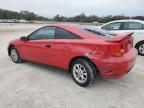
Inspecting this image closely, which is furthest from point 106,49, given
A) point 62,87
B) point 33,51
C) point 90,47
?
point 33,51

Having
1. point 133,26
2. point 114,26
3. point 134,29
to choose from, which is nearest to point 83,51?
point 134,29

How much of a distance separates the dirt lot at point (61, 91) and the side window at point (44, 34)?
38.2 inches

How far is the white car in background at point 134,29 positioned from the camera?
8922 mm

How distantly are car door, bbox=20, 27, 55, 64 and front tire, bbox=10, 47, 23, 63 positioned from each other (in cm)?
42

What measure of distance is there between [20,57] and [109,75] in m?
3.47

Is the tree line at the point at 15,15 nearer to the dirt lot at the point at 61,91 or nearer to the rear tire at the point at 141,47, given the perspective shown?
the rear tire at the point at 141,47

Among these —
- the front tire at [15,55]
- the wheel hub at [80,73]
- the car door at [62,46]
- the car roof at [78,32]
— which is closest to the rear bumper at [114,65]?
the wheel hub at [80,73]

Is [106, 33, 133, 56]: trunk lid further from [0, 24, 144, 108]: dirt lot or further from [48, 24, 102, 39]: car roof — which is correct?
[0, 24, 144, 108]: dirt lot

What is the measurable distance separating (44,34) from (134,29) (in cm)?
448

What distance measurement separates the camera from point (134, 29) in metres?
9.16

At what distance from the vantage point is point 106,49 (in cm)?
462

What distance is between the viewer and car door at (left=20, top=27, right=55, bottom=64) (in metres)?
5.89

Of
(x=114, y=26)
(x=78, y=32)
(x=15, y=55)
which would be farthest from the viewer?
(x=114, y=26)

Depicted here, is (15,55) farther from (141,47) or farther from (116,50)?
(141,47)
